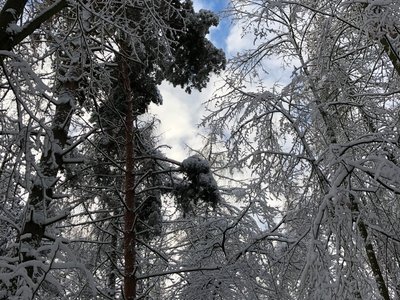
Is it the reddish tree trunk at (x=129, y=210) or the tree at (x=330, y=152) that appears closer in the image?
the tree at (x=330, y=152)

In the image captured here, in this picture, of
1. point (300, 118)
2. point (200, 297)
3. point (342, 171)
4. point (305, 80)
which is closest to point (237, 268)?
point (200, 297)

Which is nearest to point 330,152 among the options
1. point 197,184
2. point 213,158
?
point 197,184

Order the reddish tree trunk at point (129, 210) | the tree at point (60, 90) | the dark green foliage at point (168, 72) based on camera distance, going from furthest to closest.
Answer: the dark green foliage at point (168, 72)
the reddish tree trunk at point (129, 210)
the tree at point (60, 90)

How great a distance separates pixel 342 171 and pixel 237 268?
3.44 metres

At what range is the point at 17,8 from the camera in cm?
339

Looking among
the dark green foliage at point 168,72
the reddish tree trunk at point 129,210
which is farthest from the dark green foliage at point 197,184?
the reddish tree trunk at point 129,210

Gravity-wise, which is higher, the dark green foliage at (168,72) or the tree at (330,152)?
the dark green foliage at (168,72)

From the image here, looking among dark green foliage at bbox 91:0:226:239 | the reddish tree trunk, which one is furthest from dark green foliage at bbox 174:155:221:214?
the reddish tree trunk

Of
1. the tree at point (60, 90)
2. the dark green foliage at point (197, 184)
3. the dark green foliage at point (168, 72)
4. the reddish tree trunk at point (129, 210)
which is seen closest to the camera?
the tree at point (60, 90)

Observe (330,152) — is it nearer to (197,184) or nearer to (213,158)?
(197,184)

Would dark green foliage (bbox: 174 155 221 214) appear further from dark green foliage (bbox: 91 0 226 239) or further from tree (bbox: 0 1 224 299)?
tree (bbox: 0 1 224 299)

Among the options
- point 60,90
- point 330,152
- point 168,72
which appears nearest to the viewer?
point 330,152

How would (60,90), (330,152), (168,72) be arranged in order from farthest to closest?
1. (168,72)
2. (60,90)
3. (330,152)

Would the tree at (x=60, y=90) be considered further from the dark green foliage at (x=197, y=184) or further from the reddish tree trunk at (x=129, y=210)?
the dark green foliage at (x=197, y=184)
